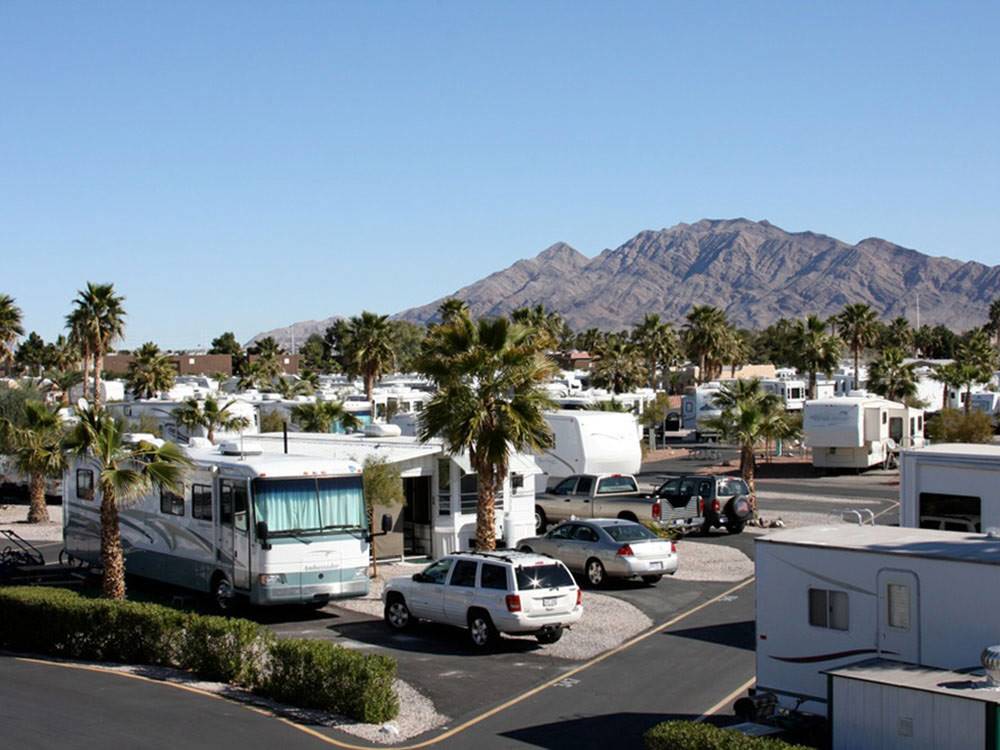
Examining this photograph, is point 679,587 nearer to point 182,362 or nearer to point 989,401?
point 989,401

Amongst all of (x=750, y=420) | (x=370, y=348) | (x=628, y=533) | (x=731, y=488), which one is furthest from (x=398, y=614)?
(x=370, y=348)

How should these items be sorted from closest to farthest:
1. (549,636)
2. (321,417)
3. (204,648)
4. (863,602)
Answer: (863,602)
(204,648)
(549,636)
(321,417)

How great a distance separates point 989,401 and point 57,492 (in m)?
54.3

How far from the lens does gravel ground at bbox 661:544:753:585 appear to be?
25.8 m

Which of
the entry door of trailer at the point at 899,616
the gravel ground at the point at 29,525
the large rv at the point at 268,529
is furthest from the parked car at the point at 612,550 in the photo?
the gravel ground at the point at 29,525

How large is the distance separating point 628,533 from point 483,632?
6818 millimetres

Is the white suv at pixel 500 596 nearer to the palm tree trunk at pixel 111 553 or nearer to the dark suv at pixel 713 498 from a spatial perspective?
the palm tree trunk at pixel 111 553

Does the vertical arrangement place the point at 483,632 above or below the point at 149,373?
below

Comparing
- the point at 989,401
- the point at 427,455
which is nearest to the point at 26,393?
the point at 427,455

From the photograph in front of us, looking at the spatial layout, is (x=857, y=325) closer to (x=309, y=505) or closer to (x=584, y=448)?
(x=584, y=448)

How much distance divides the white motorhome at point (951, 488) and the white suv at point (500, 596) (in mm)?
5289

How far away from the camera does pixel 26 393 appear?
43.4 meters

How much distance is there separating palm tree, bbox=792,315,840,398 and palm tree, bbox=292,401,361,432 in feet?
105

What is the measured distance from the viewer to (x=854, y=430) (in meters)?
49.5
